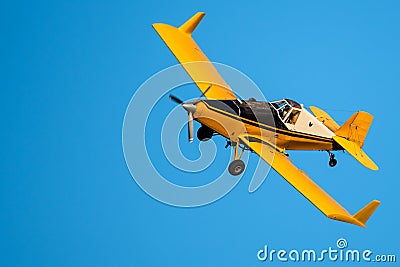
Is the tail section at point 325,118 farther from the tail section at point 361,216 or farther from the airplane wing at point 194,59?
the tail section at point 361,216

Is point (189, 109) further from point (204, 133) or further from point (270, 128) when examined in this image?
point (270, 128)

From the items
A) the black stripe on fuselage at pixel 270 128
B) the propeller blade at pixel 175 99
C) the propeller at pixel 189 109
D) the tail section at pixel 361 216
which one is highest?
the black stripe on fuselage at pixel 270 128

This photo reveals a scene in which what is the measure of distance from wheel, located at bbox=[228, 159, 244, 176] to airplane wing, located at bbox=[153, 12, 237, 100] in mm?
3043

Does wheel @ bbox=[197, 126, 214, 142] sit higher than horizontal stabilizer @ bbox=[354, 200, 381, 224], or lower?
higher

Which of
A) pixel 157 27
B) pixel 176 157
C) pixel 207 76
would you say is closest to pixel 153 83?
pixel 176 157

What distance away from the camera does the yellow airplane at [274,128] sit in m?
29.2

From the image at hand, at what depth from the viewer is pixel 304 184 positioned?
29250 mm

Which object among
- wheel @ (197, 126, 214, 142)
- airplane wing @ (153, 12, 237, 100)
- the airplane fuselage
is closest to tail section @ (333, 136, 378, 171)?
the airplane fuselage

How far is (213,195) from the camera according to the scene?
28984mm

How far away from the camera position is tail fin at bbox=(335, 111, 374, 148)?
110ft

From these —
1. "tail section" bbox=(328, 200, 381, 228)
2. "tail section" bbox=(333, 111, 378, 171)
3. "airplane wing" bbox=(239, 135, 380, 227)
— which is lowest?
"tail section" bbox=(328, 200, 381, 228)

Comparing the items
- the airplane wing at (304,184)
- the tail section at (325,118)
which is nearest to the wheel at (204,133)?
the airplane wing at (304,184)

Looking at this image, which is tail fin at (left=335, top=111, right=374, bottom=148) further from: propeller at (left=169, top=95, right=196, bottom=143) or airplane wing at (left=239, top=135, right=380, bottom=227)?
propeller at (left=169, top=95, right=196, bottom=143)

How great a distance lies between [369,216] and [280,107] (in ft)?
21.5
